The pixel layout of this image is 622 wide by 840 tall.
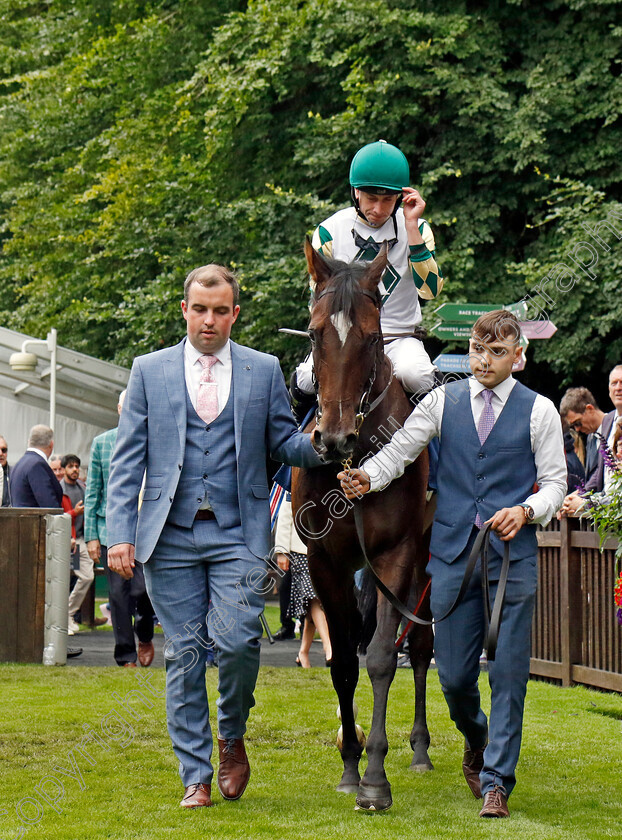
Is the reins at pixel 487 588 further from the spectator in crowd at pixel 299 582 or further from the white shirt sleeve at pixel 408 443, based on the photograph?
the spectator in crowd at pixel 299 582

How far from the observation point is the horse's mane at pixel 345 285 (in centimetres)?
527

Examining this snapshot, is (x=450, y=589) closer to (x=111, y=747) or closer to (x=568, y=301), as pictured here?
(x=111, y=747)

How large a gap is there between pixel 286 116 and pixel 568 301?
5.78 meters

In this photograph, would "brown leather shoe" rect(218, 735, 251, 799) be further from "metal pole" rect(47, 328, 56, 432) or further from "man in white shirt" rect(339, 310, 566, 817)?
"metal pole" rect(47, 328, 56, 432)

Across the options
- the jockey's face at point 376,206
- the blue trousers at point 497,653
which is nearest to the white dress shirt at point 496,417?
the blue trousers at point 497,653

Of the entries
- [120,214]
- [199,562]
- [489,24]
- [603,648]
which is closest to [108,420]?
[120,214]

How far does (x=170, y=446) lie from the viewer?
5.38 metres

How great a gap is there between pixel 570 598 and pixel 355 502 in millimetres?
4528

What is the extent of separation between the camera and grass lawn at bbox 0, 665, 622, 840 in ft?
15.7

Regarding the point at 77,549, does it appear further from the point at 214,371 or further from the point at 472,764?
the point at 472,764

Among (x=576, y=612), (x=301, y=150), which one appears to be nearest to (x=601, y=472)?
(x=576, y=612)

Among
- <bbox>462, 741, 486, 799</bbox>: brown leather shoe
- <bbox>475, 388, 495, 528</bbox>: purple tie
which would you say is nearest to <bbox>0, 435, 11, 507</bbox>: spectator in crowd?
<bbox>462, 741, 486, 799</bbox>: brown leather shoe

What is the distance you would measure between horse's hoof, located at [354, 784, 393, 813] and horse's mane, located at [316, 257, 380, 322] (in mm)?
2086

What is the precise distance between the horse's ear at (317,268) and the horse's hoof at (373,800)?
7.48 feet
